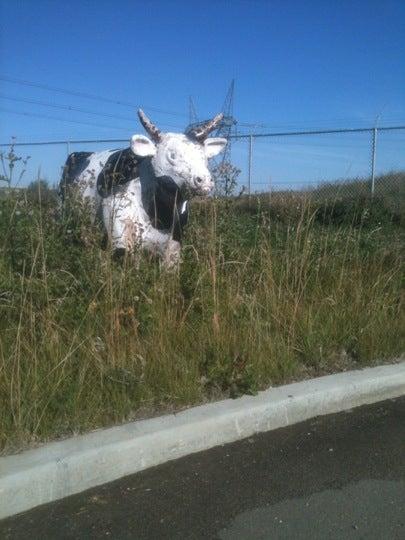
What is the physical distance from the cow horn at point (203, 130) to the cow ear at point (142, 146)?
37cm

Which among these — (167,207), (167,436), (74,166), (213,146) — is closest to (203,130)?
(213,146)

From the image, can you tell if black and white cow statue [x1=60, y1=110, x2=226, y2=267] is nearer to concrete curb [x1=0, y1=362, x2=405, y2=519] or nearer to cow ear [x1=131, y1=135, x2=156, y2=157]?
cow ear [x1=131, y1=135, x2=156, y2=157]

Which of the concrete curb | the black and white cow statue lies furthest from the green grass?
the black and white cow statue

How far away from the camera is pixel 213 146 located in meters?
5.08

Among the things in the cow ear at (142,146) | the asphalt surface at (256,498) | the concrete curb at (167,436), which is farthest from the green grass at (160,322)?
the cow ear at (142,146)

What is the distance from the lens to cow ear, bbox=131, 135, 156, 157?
4715mm

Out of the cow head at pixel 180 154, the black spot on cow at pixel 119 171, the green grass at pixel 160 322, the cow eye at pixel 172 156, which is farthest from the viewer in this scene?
the black spot on cow at pixel 119 171

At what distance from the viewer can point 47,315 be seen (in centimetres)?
354

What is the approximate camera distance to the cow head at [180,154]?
4605mm

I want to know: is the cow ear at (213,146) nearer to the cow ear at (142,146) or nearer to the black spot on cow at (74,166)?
the cow ear at (142,146)

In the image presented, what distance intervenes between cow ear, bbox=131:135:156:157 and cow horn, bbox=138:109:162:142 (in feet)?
0.39

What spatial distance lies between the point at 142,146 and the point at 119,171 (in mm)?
453

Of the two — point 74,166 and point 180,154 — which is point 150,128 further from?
point 74,166

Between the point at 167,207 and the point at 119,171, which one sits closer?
the point at 167,207
